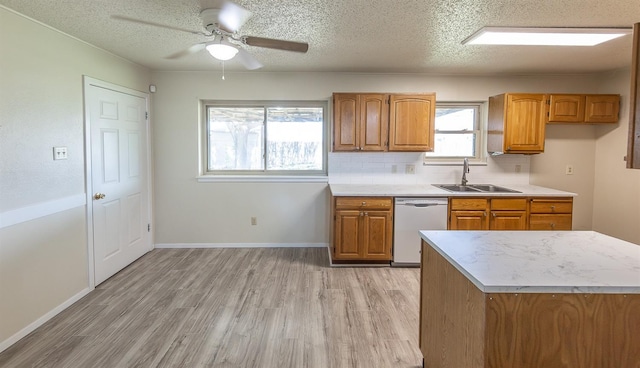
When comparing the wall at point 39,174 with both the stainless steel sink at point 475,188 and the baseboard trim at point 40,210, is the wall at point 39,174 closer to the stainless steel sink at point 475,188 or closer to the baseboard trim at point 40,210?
the baseboard trim at point 40,210

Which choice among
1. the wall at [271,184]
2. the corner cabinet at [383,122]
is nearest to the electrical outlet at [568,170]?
the wall at [271,184]

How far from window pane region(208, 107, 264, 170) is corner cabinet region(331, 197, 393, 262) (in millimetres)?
1487

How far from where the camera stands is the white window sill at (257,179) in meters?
4.83

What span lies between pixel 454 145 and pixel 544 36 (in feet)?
6.60

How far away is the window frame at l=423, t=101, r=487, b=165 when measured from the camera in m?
4.84

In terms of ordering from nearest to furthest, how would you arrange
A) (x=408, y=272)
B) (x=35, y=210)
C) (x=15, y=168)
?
(x=15, y=168)
(x=35, y=210)
(x=408, y=272)

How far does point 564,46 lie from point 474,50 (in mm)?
787

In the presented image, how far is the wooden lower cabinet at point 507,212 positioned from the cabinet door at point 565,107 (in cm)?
102

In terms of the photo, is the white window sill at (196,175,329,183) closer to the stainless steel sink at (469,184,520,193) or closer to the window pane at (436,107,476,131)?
the window pane at (436,107,476,131)

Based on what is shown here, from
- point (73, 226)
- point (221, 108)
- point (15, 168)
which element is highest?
point (221, 108)

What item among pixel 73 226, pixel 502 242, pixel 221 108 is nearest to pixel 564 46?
pixel 502 242

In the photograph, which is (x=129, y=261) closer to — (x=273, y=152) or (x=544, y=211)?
(x=273, y=152)

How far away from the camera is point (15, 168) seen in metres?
2.60

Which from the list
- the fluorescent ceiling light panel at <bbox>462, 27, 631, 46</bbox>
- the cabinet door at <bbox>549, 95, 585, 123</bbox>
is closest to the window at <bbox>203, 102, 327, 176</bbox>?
the fluorescent ceiling light panel at <bbox>462, 27, 631, 46</bbox>
